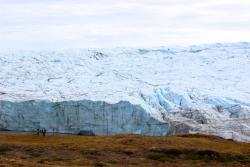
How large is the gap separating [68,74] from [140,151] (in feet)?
153

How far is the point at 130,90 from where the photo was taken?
254 feet

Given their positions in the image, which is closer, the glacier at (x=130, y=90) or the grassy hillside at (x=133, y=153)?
the grassy hillside at (x=133, y=153)

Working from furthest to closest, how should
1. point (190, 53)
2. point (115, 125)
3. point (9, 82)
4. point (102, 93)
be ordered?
point (190, 53)
point (9, 82)
point (102, 93)
point (115, 125)

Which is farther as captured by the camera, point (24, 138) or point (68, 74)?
point (68, 74)

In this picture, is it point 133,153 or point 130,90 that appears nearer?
point 133,153

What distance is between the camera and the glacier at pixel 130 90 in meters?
71.6

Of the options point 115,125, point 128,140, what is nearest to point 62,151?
point 128,140

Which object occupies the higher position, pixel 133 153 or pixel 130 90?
pixel 130 90

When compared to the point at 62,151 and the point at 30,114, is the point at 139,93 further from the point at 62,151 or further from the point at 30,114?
the point at 62,151

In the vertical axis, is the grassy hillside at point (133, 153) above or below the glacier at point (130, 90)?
below

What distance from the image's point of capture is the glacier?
71625 mm

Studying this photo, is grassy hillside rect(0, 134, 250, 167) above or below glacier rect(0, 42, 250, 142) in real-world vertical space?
below

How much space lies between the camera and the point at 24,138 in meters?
50.6

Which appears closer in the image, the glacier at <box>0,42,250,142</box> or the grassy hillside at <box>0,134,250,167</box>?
the grassy hillside at <box>0,134,250,167</box>
